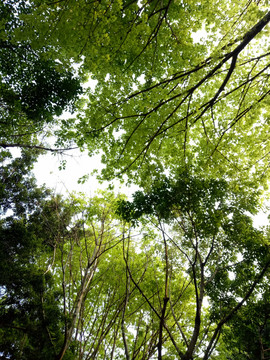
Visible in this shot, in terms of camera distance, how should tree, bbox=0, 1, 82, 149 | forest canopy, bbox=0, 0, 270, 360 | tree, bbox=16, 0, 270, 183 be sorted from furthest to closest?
tree, bbox=0, 1, 82, 149 → forest canopy, bbox=0, 0, 270, 360 → tree, bbox=16, 0, 270, 183

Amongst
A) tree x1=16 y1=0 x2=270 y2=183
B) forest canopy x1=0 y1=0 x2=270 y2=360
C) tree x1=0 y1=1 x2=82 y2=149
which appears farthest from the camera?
tree x1=0 y1=1 x2=82 y2=149

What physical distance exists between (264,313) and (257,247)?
189 cm

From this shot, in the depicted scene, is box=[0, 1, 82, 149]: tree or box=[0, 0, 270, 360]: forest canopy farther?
box=[0, 1, 82, 149]: tree

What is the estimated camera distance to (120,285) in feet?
24.3

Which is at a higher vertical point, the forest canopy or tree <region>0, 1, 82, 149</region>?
tree <region>0, 1, 82, 149</region>

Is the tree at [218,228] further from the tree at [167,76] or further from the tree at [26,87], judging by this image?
the tree at [26,87]

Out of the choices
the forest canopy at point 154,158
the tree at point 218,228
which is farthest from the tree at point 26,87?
the tree at point 218,228

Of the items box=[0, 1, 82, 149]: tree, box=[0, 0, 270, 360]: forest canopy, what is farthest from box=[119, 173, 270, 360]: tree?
box=[0, 1, 82, 149]: tree

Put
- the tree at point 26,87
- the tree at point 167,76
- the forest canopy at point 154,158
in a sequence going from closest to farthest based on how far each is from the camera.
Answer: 1. the tree at point 167,76
2. the forest canopy at point 154,158
3. the tree at point 26,87

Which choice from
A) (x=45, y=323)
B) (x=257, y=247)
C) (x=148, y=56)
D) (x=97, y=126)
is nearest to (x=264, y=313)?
(x=257, y=247)

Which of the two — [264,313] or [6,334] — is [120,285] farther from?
[264,313]

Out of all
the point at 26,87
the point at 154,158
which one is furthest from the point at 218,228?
the point at 26,87

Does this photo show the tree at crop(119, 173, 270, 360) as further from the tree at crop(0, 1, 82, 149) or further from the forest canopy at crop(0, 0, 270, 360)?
the tree at crop(0, 1, 82, 149)

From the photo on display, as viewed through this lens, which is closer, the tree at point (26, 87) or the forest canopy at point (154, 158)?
the forest canopy at point (154, 158)
